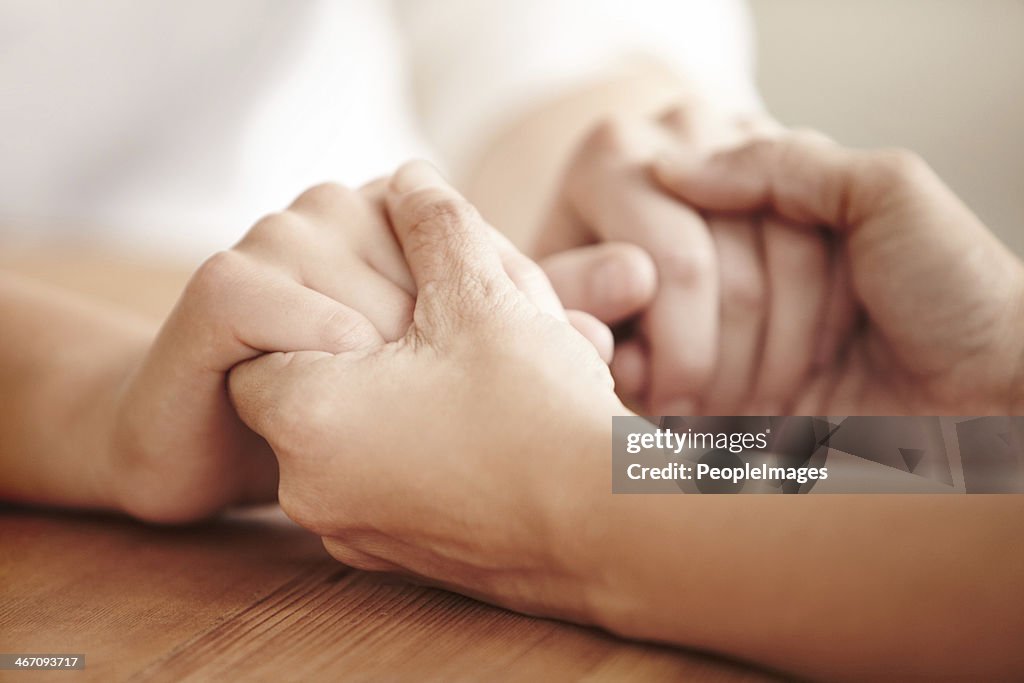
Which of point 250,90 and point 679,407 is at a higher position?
point 250,90

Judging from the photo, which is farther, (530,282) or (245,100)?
(245,100)

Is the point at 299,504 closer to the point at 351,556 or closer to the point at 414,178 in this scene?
the point at 351,556

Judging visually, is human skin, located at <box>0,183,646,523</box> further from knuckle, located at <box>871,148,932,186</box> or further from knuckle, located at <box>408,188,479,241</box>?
knuckle, located at <box>871,148,932,186</box>

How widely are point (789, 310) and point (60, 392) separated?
0.31m

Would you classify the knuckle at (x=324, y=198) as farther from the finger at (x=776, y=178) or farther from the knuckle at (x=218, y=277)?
the finger at (x=776, y=178)

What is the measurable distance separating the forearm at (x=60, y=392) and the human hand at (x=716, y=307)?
19 centimetres

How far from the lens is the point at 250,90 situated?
0.85 meters

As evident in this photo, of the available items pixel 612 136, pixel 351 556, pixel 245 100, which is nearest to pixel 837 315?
pixel 612 136

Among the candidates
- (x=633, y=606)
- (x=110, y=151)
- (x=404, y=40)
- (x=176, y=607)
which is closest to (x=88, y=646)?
(x=176, y=607)

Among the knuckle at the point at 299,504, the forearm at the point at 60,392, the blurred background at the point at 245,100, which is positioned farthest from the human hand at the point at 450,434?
the blurred background at the point at 245,100

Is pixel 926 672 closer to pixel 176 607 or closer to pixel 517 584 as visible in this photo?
pixel 517 584

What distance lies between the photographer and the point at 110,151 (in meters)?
0.81

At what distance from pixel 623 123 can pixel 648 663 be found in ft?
1.01

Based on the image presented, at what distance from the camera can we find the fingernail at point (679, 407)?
42 cm
